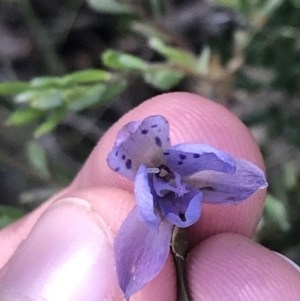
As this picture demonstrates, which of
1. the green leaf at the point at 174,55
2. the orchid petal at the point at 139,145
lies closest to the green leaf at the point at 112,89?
the green leaf at the point at 174,55

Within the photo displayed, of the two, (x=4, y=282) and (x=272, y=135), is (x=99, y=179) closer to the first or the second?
(x=4, y=282)

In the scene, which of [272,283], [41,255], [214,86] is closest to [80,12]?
[214,86]

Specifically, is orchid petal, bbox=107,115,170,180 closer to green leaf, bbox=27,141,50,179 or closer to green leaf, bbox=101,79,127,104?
green leaf, bbox=101,79,127,104

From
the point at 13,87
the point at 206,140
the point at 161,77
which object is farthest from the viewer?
the point at 161,77

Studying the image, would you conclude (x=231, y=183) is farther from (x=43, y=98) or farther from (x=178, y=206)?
(x=43, y=98)

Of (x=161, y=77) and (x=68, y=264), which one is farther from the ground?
Answer: (x=161, y=77)

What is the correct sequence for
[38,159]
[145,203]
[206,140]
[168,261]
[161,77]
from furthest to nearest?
[38,159] → [161,77] → [206,140] → [168,261] → [145,203]

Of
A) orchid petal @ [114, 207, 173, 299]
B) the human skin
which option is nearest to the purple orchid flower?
orchid petal @ [114, 207, 173, 299]

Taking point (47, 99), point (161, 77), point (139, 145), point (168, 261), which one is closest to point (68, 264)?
point (168, 261)
